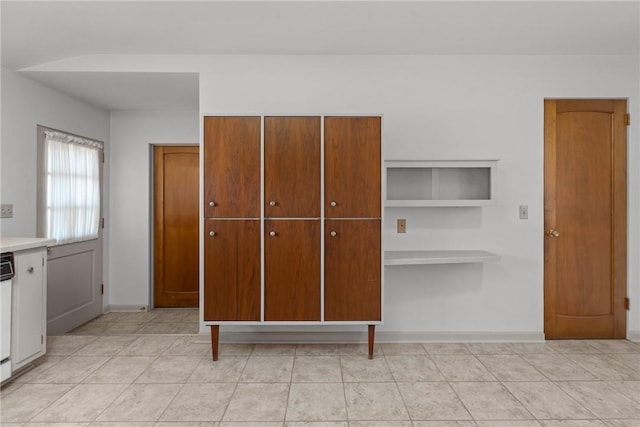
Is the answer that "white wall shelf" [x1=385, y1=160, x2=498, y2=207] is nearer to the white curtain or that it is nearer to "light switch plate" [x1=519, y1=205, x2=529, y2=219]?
"light switch plate" [x1=519, y1=205, x2=529, y2=219]

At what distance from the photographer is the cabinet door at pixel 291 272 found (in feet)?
9.62

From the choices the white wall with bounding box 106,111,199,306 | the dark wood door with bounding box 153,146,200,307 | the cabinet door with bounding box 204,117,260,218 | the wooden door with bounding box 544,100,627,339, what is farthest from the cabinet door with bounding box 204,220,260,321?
the wooden door with bounding box 544,100,627,339

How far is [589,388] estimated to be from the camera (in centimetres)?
256

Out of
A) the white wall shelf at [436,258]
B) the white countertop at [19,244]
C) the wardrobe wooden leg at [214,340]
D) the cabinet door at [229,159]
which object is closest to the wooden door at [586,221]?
the white wall shelf at [436,258]

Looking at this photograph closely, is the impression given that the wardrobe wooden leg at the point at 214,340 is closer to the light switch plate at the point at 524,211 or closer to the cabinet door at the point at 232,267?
the cabinet door at the point at 232,267

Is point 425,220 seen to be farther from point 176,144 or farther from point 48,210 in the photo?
point 48,210

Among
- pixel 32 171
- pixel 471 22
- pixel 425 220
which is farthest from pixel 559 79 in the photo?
pixel 32 171

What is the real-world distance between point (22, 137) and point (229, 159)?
1.94 metres

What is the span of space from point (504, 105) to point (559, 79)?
1.76ft

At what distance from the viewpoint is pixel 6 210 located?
3205mm

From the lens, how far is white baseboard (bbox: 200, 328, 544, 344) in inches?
131

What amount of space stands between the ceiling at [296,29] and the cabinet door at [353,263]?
1434 millimetres

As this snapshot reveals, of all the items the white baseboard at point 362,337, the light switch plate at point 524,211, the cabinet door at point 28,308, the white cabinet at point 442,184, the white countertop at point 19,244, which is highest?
the white cabinet at point 442,184

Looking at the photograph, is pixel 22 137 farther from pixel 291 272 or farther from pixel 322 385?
pixel 322 385
